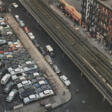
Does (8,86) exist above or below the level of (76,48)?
below

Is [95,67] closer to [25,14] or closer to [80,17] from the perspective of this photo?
[80,17]

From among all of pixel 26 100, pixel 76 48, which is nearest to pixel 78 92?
pixel 26 100

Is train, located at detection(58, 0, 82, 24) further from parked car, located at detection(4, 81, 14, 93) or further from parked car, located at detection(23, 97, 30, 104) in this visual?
parked car, located at detection(23, 97, 30, 104)

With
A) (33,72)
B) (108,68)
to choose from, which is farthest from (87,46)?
(33,72)

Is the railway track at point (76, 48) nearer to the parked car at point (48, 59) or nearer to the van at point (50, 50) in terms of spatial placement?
the van at point (50, 50)

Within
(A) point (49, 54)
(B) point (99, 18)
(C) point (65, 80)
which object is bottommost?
(A) point (49, 54)

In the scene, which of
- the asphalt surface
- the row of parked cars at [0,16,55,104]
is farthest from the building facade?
the row of parked cars at [0,16,55,104]

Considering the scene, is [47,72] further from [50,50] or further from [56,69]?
[50,50]

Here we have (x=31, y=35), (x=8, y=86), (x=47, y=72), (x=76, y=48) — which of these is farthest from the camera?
(x=31, y=35)
